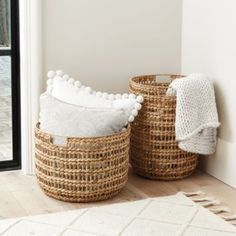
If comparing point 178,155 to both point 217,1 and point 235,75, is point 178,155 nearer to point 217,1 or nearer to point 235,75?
point 235,75

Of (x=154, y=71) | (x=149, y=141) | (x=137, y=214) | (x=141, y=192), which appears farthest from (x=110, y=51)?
(x=137, y=214)

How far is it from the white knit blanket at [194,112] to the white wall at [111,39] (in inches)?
16.4

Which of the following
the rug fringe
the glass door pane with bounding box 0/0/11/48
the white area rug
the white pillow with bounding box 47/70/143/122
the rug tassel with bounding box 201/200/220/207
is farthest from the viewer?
the glass door pane with bounding box 0/0/11/48

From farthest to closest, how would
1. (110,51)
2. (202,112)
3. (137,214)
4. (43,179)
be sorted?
(110,51) → (202,112) → (43,179) → (137,214)

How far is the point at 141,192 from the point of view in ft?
10.1

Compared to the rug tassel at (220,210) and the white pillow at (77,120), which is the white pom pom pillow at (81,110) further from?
the rug tassel at (220,210)

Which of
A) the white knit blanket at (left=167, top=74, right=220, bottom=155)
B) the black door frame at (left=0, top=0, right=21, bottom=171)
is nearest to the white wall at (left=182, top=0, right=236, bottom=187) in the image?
the white knit blanket at (left=167, top=74, right=220, bottom=155)

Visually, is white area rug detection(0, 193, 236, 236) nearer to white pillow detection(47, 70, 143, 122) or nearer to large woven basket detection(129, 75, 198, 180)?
large woven basket detection(129, 75, 198, 180)

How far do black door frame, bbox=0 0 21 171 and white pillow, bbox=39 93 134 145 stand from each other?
0.49 m

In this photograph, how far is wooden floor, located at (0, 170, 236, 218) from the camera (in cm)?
284

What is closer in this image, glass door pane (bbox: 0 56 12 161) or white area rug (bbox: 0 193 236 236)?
white area rug (bbox: 0 193 236 236)

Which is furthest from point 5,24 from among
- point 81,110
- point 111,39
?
point 81,110

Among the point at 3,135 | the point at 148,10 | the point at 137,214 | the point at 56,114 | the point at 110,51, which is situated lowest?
the point at 137,214

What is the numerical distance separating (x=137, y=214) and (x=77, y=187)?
317mm
